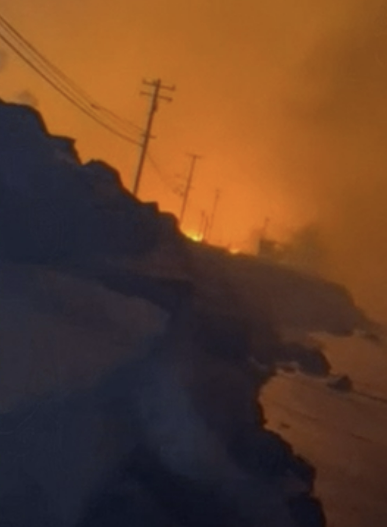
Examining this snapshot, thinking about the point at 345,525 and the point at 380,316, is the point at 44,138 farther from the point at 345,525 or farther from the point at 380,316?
the point at 380,316

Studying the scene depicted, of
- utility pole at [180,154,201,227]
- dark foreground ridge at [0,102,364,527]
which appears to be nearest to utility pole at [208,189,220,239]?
utility pole at [180,154,201,227]

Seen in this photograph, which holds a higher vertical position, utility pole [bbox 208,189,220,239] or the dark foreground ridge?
Result: utility pole [bbox 208,189,220,239]

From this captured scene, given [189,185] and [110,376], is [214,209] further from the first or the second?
[110,376]

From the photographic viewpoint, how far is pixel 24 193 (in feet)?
57.8

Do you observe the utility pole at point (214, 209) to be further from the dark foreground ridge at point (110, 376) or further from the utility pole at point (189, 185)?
the dark foreground ridge at point (110, 376)

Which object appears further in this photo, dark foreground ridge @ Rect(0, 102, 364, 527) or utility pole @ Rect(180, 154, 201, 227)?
utility pole @ Rect(180, 154, 201, 227)

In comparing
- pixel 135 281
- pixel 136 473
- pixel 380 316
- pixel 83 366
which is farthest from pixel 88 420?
pixel 380 316

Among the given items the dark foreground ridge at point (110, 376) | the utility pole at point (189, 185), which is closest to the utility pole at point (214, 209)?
the utility pole at point (189, 185)


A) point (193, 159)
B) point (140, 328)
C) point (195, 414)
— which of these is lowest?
point (195, 414)

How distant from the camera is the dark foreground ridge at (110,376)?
14672 millimetres

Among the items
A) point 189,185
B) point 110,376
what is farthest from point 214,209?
point 110,376

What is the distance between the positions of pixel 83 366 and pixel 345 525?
8760mm

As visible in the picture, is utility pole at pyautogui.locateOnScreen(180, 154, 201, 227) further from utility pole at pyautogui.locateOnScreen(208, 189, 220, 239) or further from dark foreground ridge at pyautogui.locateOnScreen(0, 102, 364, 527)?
dark foreground ridge at pyautogui.locateOnScreen(0, 102, 364, 527)

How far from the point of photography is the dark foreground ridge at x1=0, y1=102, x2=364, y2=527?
48.1 feet
